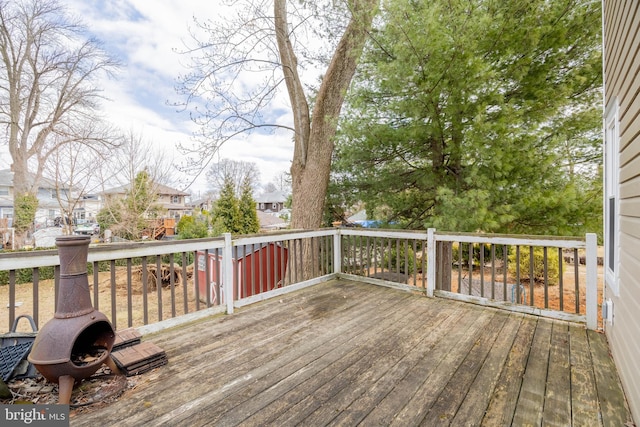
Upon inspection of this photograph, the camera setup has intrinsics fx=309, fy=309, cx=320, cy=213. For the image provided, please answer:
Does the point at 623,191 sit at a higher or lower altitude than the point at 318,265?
higher

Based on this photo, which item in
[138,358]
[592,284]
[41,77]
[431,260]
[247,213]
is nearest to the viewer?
[138,358]

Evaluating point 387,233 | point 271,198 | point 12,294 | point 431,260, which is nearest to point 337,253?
point 387,233

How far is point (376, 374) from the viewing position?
2205mm

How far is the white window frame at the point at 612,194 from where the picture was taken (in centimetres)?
240

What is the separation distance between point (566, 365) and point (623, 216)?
1180 millimetres

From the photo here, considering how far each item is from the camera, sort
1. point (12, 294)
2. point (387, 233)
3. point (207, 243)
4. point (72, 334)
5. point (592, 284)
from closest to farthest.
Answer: point (72, 334), point (12, 294), point (592, 284), point (207, 243), point (387, 233)

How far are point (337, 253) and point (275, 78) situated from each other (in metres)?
3.81

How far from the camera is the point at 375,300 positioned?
3.93 meters

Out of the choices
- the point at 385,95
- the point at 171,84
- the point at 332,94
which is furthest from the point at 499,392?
the point at 171,84

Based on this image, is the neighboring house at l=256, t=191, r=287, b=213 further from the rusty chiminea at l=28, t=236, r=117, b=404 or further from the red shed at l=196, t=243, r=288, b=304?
the rusty chiminea at l=28, t=236, r=117, b=404

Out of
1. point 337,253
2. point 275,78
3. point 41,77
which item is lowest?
point 337,253

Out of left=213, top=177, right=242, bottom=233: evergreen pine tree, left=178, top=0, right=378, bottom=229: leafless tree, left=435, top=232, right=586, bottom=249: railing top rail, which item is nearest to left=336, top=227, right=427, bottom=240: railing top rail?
left=435, top=232, right=586, bottom=249: railing top rail

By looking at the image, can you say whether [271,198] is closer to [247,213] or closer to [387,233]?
[247,213]

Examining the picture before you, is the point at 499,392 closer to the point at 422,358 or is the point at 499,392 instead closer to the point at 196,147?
the point at 422,358
